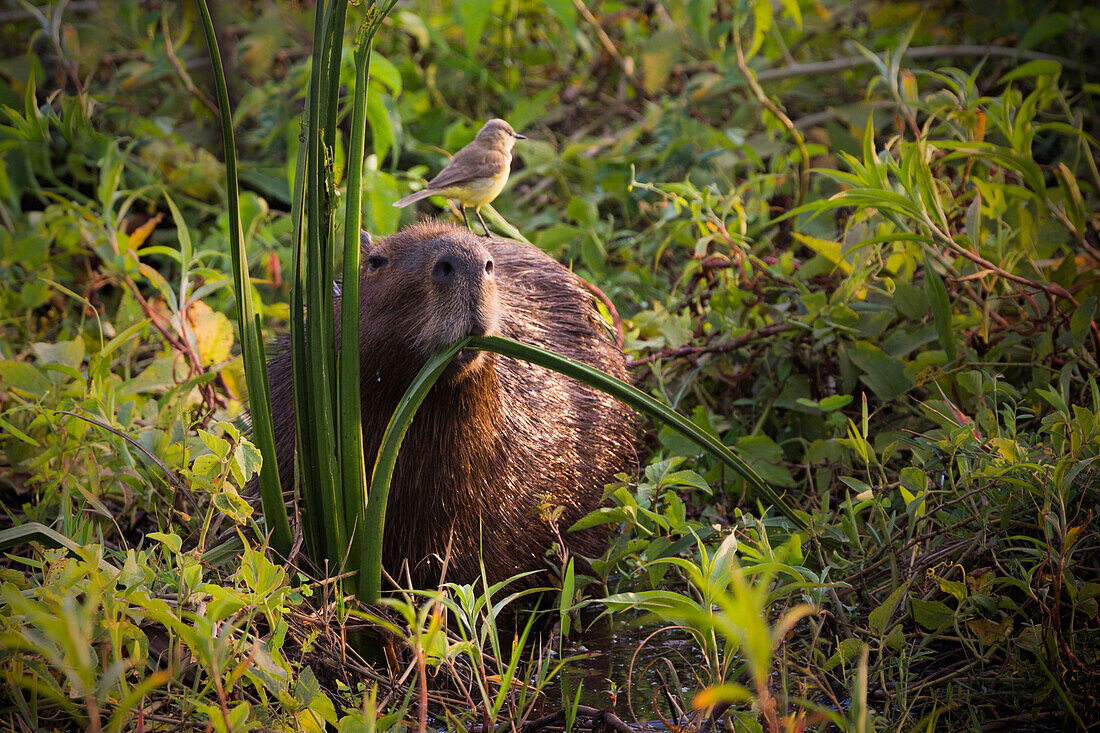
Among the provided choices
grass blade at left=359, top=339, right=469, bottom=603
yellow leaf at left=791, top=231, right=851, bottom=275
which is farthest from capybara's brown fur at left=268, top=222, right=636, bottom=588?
yellow leaf at left=791, top=231, right=851, bottom=275

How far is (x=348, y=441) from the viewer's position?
1782 mm

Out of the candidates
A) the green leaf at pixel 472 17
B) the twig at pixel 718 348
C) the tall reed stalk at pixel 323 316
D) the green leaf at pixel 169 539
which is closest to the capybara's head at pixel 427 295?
the tall reed stalk at pixel 323 316

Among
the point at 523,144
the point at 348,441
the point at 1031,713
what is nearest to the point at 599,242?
the point at 523,144

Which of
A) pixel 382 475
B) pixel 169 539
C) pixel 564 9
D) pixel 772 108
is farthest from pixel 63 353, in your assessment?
pixel 564 9

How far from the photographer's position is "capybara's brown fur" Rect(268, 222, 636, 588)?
2.14 metres

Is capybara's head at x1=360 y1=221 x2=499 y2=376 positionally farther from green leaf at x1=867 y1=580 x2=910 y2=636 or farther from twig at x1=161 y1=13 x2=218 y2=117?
twig at x1=161 y1=13 x2=218 y2=117

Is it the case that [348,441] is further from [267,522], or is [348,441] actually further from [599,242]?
[599,242]

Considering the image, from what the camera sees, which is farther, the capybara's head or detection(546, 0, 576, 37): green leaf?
detection(546, 0, 576, 37): green leaf

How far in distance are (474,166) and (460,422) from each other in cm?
63

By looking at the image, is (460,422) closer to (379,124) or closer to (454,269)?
(454,269)

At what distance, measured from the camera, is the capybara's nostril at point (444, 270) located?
209 centimetres

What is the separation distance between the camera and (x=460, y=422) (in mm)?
2301

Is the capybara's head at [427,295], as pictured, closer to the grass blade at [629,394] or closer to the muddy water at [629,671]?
the grass blade at [629,394]

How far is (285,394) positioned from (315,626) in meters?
0.93
